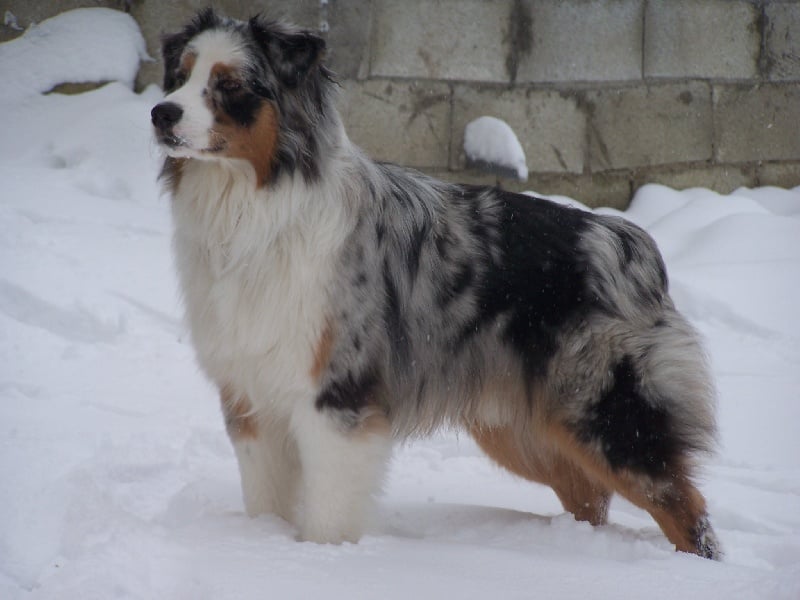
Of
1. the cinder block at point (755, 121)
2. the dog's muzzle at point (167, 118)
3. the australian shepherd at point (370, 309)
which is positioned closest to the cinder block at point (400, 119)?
the cinder block at point (755, 121)

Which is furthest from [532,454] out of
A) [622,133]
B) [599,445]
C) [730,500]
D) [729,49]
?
[729,49]

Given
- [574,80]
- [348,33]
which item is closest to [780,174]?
[574,80]

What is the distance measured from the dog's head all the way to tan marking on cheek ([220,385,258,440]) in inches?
30.0

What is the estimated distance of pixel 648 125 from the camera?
716cm

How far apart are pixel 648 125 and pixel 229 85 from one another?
16.0 ft

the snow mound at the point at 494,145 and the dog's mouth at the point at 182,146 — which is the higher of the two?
the dog's mouth at the point at 182,146

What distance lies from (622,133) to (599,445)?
436 cm

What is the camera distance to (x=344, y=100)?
6555 mm

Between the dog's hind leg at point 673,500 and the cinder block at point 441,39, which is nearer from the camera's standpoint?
the dog's hind leg at point 673,500

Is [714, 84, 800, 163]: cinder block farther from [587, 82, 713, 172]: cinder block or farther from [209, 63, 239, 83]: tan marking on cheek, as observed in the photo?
[209, 63, 239, 83]: tan marking on cheek

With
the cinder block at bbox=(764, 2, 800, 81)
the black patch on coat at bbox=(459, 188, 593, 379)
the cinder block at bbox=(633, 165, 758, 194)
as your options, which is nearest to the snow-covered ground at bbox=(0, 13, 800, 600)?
the cinder block at bbox=(633, 165, 758, 194)

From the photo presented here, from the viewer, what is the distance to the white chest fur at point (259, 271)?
3.07 metres

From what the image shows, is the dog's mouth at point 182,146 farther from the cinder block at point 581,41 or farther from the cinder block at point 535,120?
the cinder block at point 581,41

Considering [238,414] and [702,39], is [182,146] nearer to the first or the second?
[238,414]
